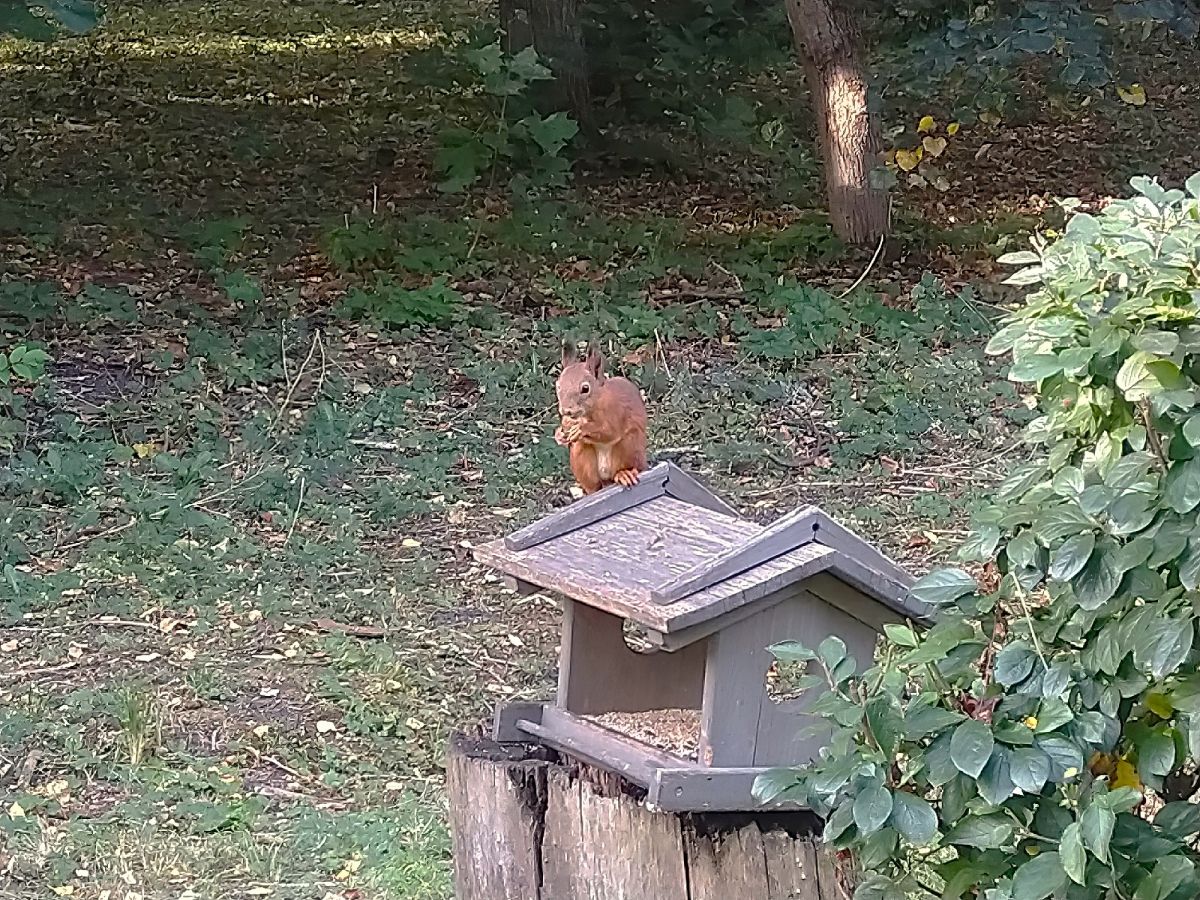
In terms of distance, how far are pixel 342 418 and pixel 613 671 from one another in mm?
3867

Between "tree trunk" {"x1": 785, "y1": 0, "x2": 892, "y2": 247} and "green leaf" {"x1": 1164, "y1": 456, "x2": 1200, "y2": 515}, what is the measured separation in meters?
6.99

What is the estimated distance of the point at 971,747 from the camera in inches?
79.0

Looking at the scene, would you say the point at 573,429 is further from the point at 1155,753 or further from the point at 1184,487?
the point at 1184,487

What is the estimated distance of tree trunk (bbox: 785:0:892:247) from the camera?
337 inches

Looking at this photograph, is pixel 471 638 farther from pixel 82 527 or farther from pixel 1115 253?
pixel 1115 253

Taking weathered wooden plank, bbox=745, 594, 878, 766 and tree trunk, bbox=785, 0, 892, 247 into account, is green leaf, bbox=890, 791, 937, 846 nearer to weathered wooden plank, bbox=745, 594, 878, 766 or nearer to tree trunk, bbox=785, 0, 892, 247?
weathered wooden plank, bbox=745, 594, 878, 766

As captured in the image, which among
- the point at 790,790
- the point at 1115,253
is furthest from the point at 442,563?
the point at 1115,253

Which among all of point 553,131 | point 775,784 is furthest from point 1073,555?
point 553,131

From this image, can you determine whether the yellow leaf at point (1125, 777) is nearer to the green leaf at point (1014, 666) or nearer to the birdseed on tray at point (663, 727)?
the green leaf at point (1014, 666)

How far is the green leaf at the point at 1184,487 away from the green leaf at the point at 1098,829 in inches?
13.1

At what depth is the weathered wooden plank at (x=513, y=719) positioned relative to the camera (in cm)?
300

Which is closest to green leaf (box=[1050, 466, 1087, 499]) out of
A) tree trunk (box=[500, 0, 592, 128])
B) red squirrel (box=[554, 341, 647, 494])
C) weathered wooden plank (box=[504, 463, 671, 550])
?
weathered wooden plank (box=[504, 463, 671, 550])

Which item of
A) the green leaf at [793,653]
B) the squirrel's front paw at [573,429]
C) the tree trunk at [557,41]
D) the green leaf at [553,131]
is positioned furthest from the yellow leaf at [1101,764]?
the tree trunk at [557,41]

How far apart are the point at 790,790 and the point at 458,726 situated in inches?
98.9
